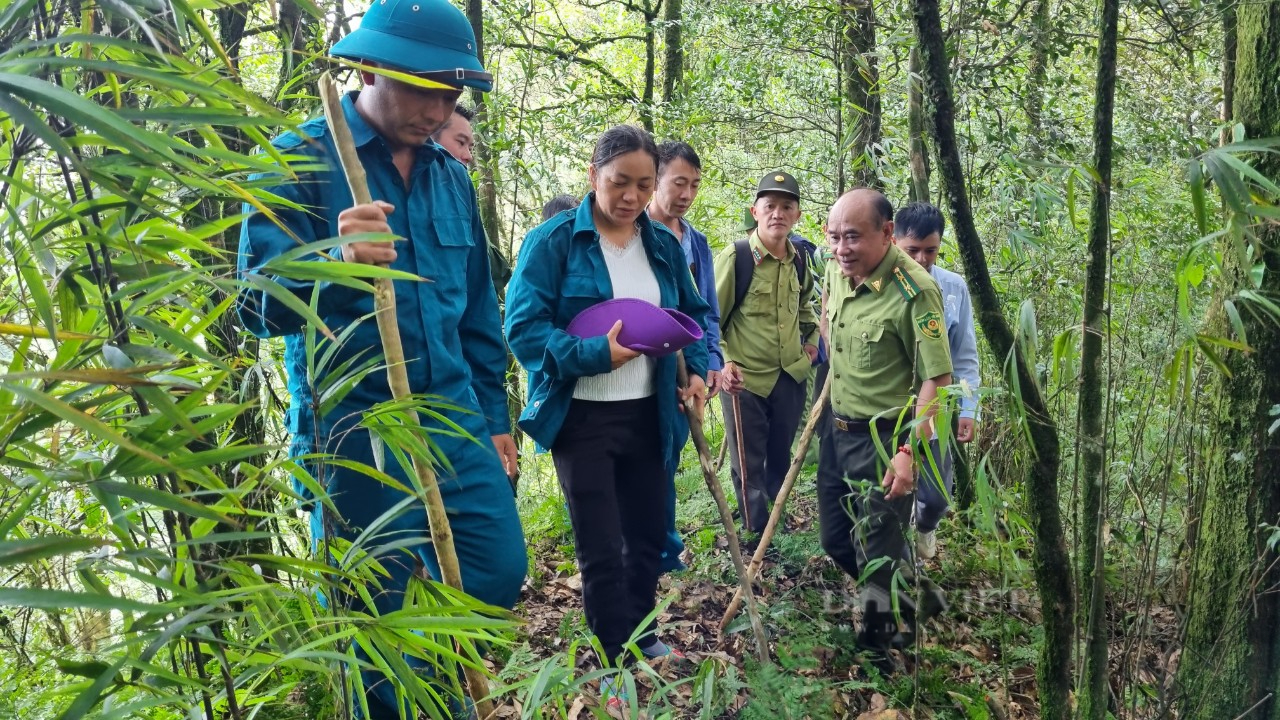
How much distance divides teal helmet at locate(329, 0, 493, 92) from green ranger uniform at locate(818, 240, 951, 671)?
2066 mm

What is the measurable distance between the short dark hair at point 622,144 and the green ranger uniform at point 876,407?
1199 millimetres

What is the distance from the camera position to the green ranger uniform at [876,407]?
144 inches

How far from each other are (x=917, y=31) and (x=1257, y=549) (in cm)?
188

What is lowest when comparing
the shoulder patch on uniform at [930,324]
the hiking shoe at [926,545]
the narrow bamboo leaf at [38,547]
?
the hiking shoe at [926,545]

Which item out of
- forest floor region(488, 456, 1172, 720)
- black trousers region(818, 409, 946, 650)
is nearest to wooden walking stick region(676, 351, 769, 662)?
forest floor region(488, 456, 1172, 720)

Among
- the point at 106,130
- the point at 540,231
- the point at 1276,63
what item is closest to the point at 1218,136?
the point at 1276,63

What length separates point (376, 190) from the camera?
8.59ft

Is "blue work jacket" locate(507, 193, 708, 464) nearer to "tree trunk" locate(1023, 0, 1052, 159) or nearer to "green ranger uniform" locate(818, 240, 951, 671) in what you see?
"green ranger uniform" locate(818, 240, 951, 671)

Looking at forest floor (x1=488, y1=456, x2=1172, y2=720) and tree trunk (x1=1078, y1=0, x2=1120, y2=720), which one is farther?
forest floor (x1=488, y1=456, x2=1172, y2=720)

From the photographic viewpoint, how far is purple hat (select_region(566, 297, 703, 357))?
317cm

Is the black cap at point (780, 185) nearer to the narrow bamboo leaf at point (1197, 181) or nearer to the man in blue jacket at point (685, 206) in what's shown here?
the man in blue jacket at point (685, 206)

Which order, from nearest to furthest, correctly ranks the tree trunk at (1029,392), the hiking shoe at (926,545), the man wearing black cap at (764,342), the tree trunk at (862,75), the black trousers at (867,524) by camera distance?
the tree trunk at (1029,392)
the black trousers at (867,524)
the hiking shoe at (926,545)
the man wearing black cap at (764,342)
the tree trunk at (862,75)

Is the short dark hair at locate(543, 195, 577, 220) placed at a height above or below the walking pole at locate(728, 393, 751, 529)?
above

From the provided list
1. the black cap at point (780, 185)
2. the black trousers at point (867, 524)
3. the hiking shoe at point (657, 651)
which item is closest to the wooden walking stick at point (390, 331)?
the hiking shoe at point (657, 651)
